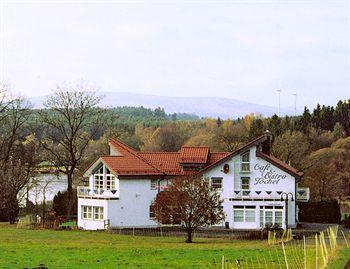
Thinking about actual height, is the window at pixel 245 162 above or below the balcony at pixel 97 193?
above

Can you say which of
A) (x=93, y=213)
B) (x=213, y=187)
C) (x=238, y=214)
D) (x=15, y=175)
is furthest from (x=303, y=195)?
(x=15, y=175)

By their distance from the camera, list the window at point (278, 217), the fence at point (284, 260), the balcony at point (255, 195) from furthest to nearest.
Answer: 1. the balcony at point (255, 195)
2. the window at point (278, 217)
3. the fence at point (284, 260)

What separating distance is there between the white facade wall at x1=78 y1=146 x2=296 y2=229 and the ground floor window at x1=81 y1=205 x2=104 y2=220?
325 millimetres

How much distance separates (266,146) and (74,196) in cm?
1808

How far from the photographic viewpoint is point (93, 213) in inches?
2271

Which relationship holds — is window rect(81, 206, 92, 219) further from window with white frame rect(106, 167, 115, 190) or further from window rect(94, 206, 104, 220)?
window with white frame rect(106, 167, 115, 190)

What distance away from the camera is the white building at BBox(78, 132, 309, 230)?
56.6 m

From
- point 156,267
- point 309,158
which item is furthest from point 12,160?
point 156,267

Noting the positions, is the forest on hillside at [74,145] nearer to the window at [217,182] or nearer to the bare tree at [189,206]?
the window at [217,182]

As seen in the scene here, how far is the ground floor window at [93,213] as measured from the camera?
57.4 m

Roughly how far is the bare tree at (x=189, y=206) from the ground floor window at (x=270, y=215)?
9.46 metres

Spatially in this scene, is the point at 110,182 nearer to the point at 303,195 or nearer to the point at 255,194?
the point at 255,194

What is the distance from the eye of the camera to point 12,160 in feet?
222

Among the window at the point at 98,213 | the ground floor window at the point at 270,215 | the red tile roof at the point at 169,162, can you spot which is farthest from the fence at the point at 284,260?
the window at the point at 98,213
